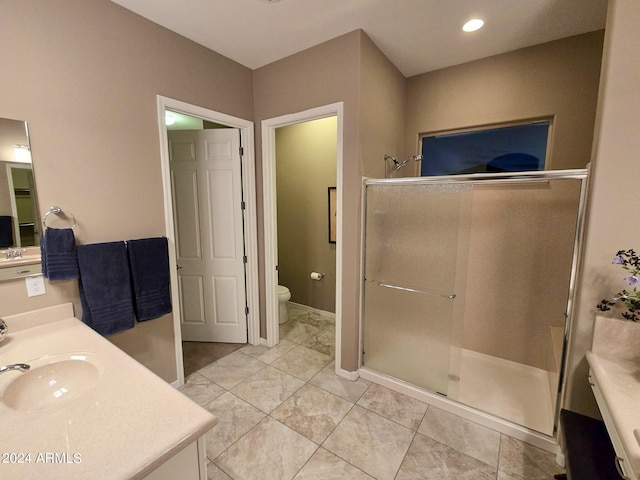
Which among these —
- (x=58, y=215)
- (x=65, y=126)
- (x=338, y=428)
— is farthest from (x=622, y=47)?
(x=58, y=215)

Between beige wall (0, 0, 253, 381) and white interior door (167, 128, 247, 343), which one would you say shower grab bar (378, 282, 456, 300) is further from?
beige wall (0, 0, 253, 381)

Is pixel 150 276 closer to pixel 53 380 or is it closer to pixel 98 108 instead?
pixel 53 380

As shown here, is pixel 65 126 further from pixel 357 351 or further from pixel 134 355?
pixel 357 351

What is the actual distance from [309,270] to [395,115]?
217 centimetres

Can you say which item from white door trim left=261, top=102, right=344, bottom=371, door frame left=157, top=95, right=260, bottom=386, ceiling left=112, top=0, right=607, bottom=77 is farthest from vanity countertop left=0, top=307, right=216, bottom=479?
ceiling left=112, top=0, right=607, bottom=77

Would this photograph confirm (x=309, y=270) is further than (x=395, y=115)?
Yes

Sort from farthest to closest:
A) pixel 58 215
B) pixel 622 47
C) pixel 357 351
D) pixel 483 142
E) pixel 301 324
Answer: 1. pixel 301 324
2. pixel 483 142
3. pixel 357 351
4. pixel 58 215
5. pixel 622 47

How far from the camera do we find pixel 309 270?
153 inches

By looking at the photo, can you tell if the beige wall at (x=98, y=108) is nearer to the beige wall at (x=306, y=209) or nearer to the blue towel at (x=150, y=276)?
the blue towel at (x=150, y=276)

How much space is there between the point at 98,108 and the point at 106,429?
1.78 m

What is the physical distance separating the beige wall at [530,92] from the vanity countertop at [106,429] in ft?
9.68

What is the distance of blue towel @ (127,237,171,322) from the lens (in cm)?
Answer: 190

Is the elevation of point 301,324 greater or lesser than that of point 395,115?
lesser

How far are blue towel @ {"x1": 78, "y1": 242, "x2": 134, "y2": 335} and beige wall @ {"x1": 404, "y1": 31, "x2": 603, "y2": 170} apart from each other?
9.35ft
